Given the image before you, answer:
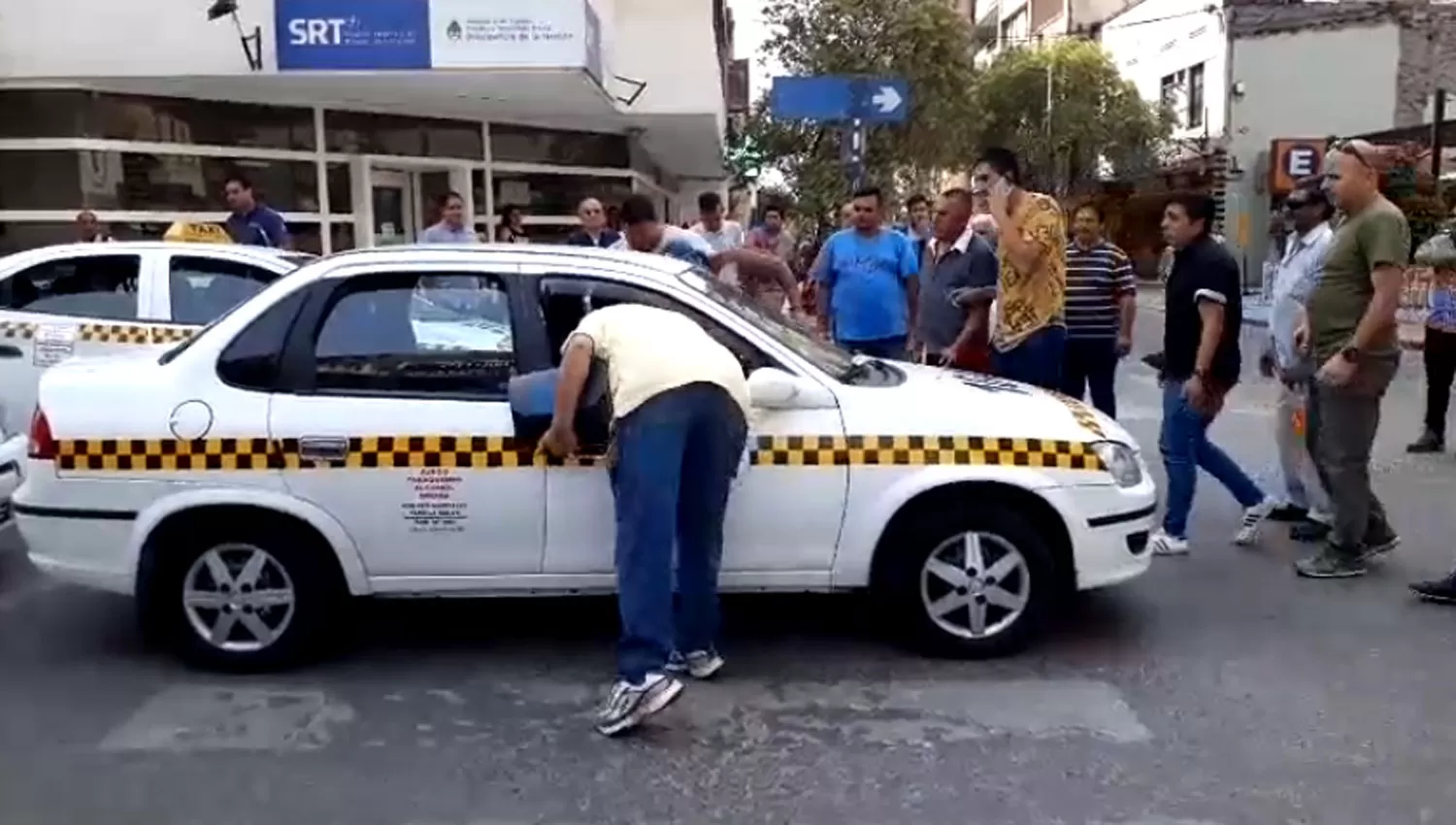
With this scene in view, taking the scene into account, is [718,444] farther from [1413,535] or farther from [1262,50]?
[1262,50]

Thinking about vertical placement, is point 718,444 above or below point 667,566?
above

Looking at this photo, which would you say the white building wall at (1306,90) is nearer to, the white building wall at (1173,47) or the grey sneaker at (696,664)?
the white building wall at (1173,47)

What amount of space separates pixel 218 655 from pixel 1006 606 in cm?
290

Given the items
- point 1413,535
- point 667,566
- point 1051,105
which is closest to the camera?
point 667,566

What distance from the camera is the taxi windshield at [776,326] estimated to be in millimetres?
5750

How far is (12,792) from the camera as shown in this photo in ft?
15.0

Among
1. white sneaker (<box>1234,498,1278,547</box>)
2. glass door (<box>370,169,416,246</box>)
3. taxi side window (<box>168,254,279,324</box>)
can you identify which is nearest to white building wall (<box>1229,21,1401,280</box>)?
glass door (<box>370,169,416,246</box>)

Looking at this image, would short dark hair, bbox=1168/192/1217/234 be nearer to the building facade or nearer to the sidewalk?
the sidewalk

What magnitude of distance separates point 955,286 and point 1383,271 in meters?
2.63

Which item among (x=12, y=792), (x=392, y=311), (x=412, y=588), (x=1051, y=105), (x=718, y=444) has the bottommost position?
(x=12, y=792)

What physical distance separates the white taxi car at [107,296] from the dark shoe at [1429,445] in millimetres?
7374

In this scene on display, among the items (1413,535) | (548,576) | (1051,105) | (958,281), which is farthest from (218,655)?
(1051,105)

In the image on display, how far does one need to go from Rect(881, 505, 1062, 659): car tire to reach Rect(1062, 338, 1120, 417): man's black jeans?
2.78 meters

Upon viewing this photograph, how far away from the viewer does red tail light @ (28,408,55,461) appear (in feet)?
18.0
